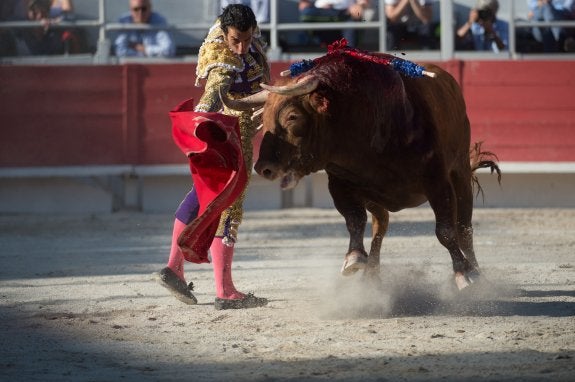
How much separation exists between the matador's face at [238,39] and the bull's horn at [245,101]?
0.58 feet

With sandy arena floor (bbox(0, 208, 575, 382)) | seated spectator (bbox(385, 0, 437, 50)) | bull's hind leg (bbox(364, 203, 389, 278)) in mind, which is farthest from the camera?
seated spectator (bbox(385, 0, 437, 50))

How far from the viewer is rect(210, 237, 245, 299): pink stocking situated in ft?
16.4

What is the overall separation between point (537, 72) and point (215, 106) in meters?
5.49

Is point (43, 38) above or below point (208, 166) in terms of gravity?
above

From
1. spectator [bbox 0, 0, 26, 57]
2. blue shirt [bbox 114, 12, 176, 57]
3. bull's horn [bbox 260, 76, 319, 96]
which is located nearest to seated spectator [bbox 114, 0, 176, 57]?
blue shirt [bbox 114, 12, 176, 57]

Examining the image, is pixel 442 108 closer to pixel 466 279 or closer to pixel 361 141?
pixel 361 141

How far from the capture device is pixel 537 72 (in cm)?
982

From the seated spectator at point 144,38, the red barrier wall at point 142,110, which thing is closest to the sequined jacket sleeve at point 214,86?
the red barrier wall at point 142,110

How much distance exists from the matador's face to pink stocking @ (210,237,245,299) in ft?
2.52

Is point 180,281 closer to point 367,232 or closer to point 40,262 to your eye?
point 40,262

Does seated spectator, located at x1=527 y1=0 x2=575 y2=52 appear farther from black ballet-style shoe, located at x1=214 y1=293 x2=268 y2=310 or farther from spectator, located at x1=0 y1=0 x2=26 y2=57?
black ballet-style shoe, located at x1=214 y1=293 x2=268 y2=310

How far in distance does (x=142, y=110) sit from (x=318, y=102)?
549cm

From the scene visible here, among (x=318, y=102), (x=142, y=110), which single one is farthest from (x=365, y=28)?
(x=318, y=102)

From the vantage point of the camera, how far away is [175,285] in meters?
5.02
